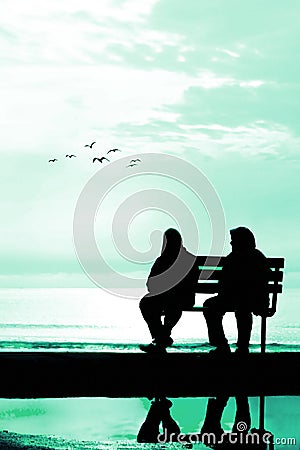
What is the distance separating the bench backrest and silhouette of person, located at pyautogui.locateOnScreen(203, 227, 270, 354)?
0.28 meters

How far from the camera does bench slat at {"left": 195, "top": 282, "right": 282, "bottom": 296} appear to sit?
8898mm

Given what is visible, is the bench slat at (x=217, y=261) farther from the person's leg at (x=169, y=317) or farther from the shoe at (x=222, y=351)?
the shoe at (x=222, y=351)

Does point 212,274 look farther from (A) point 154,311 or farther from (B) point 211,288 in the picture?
(A) point 154,311

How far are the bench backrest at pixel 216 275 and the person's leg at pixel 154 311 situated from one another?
51 centimetres

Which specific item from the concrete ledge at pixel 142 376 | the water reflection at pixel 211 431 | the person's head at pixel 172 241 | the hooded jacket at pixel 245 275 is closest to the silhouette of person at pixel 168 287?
the person's head at pixel 172 241

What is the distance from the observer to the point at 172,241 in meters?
8.73

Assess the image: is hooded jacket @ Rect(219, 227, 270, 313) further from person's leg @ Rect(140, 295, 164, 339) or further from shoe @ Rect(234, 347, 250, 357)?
person's leg @ Rect(140, 295, 164, 339)

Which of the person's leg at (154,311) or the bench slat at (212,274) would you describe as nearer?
the person's leg at (154,311)

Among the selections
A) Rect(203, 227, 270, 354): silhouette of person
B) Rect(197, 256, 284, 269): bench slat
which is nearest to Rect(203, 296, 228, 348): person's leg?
Rect(203, 227, 270, 354): silhouette of person

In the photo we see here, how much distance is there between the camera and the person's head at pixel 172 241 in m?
8.73

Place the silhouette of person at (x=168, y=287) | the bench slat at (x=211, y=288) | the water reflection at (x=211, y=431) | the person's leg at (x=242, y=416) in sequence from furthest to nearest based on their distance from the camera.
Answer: the bench slat at (x=211, y=288) → the silhouette of person at (x=168, y=287) → the person's leg at (x=242, y=416) → the water reflection at (x=211, y=431)

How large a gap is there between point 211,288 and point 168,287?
56 centimetres

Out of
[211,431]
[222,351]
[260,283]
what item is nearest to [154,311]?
[222,351]

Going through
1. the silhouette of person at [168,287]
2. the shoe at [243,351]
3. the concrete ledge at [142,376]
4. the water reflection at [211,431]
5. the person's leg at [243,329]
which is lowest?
the water reflection at [211,431]
